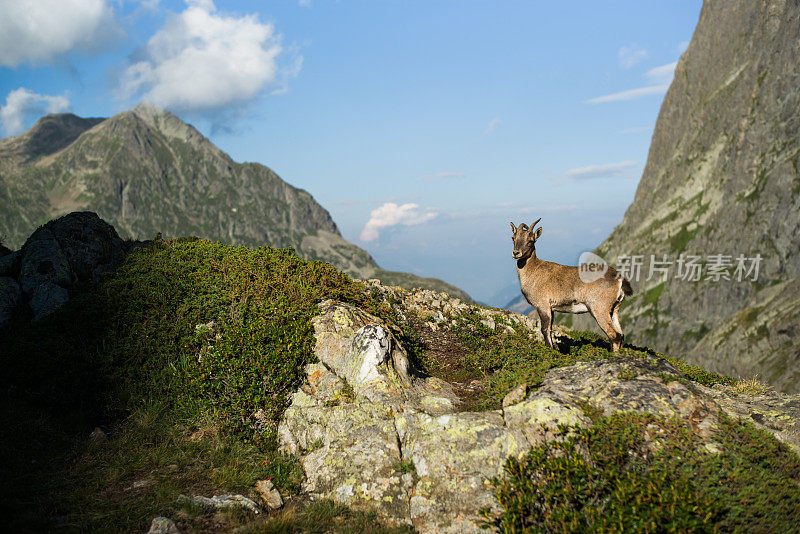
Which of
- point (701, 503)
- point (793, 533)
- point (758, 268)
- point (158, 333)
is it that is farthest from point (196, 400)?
point (758, 268)

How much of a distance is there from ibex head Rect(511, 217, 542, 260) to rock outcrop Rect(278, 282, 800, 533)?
15.2 feet

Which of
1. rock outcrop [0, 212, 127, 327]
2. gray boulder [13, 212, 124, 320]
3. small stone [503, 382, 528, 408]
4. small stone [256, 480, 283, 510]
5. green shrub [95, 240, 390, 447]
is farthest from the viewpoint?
gray boulder [13, 212, 124, 320]

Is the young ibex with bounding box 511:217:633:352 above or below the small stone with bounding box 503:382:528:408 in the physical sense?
above

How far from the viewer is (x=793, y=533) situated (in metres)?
7.07

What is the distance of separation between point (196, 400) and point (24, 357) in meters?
4.50

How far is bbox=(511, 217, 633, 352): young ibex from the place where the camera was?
1377 cm

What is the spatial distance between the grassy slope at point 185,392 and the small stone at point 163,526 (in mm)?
282

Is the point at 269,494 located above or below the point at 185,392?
below

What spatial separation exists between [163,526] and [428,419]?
5.39 metres

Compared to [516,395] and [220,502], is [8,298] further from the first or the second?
[516,395]

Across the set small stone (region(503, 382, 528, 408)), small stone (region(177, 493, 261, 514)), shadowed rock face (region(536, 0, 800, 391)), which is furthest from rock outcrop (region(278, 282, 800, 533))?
shadowed rock face (region(536, 0, 800, 391))

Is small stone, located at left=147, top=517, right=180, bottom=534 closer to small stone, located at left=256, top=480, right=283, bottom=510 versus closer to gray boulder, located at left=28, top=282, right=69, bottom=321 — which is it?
small stone, located at left=256, top=480, right=283, bottom=510

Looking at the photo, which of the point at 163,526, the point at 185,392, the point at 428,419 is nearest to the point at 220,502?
the point at 163,526

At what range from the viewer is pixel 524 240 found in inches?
592
